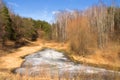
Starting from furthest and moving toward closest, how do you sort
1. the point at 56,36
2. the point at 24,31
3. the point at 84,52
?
the point at 56,36 → the point at 24,31 → the point at 84,52

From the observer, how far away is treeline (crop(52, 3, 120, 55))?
37625mm

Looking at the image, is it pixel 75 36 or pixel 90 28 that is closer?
pixel 75 36

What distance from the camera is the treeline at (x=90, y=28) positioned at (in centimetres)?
3762

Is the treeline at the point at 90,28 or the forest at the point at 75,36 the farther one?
the treeline at the point at 90,28

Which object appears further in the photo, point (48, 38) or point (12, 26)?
point (48, 38)

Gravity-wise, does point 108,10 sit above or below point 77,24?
above

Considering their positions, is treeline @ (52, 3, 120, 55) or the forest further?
treeline @ (52, 3, 120, 55)

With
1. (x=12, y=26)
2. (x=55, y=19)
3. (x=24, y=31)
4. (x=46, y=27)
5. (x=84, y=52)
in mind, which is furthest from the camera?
(x=46, y=27)

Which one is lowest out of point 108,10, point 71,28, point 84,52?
point 84,52

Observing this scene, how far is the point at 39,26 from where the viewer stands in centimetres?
8494

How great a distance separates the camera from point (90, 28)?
47.8 metres

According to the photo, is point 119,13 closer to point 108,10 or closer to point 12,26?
point 108,10

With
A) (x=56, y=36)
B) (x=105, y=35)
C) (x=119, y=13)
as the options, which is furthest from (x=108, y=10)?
(x=56, y=36)

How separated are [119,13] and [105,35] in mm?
11283
